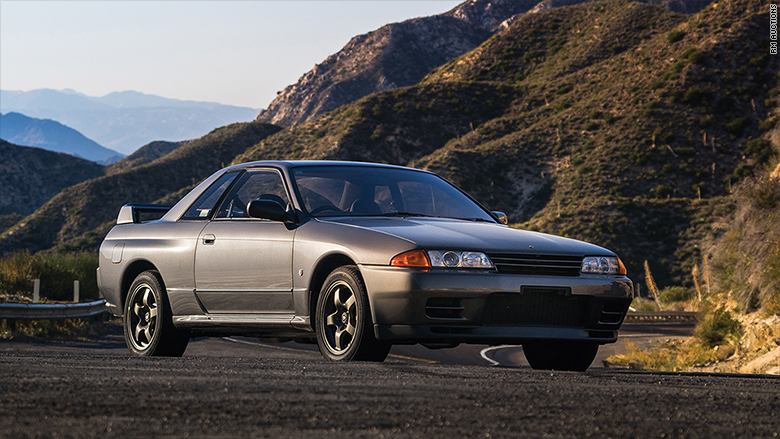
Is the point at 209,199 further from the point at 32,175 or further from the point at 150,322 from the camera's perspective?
the point at 32,175

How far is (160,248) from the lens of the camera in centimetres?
821

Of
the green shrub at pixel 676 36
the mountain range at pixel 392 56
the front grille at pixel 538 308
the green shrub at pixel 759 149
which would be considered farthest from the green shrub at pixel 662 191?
the mountain range at pixel 392 56

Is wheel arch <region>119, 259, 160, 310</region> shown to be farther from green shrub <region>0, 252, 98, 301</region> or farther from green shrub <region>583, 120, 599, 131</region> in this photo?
green shrub <region>583, 120, 599, 131</region>

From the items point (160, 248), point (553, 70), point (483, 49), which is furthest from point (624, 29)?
point (160, 248)

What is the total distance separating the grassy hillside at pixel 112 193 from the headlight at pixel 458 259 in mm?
62317

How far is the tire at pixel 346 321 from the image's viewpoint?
632 centimetres

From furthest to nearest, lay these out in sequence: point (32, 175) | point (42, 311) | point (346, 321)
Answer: point (32, 175) → point (42, 311) → point (346, 321)

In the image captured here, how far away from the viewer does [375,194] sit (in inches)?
297

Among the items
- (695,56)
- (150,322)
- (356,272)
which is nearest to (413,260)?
(356,272)

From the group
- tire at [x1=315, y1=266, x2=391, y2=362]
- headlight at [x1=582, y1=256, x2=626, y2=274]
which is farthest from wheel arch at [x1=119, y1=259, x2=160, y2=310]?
headlight at [x1=582, y1=256, x2=626, y2=274]

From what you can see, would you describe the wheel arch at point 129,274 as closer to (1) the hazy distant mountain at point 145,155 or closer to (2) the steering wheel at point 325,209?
(2) the steering wheel at point 325,209

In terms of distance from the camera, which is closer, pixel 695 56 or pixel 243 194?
pixel 243 194

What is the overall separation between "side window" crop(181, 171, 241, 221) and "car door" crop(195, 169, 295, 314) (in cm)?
21

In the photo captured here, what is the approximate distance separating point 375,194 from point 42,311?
11.0 metres
